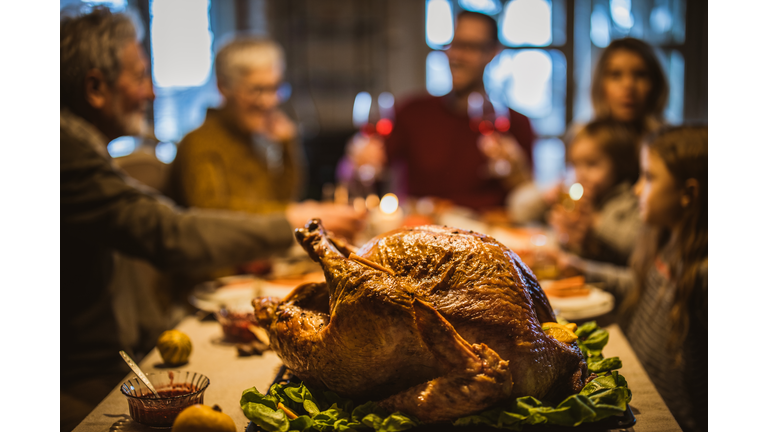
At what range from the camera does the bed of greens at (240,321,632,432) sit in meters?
1.10

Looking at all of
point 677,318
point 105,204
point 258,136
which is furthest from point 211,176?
point 677,318

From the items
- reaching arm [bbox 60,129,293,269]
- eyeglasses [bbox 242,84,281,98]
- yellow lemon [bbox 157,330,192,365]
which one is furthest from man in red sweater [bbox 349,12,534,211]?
yellow lemon [bbox 157,330,192,365]

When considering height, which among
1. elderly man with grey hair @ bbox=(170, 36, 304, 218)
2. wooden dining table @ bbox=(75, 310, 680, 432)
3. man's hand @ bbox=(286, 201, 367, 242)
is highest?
elderly man with grey hair @ bbox=(170, 36, 304, 218)

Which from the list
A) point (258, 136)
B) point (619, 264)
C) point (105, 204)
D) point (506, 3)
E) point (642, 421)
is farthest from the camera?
point (506, 3)

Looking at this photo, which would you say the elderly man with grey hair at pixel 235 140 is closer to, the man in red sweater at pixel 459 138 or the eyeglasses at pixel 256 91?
the eyeglasses at pixel 256 91

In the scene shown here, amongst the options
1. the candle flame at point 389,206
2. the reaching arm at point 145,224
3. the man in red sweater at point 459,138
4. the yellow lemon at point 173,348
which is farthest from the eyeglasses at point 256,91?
the yellow lemon at point 173,348

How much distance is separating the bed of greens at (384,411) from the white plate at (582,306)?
0.67m

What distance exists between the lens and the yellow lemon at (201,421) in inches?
43.6

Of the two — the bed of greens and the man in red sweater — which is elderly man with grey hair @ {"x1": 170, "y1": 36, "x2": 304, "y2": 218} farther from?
the bed of greens

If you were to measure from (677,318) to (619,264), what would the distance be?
100 centimetres

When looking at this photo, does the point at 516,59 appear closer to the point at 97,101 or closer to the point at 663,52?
the point at 663,52

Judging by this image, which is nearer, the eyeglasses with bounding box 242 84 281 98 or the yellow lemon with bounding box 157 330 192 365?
the yellow lemon with bounding box 157 330 192 365

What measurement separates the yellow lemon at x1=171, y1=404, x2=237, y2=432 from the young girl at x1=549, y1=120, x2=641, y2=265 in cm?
228

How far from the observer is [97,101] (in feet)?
6.50
